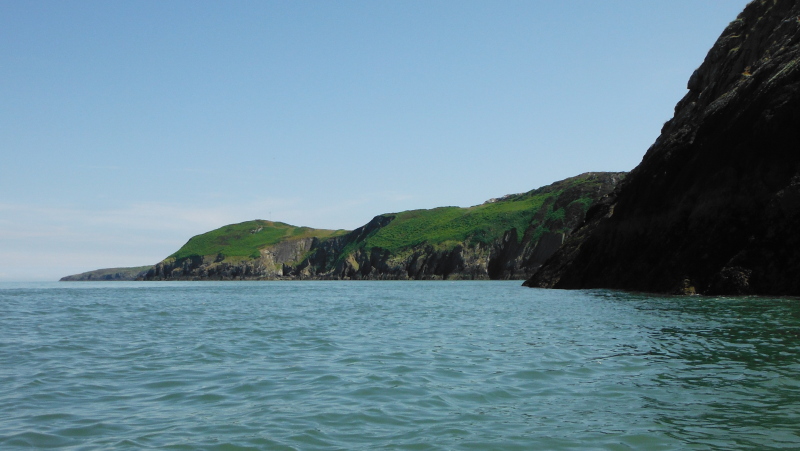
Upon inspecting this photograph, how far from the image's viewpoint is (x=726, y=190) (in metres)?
43.0

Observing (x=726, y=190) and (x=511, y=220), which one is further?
(x=511, y=220)

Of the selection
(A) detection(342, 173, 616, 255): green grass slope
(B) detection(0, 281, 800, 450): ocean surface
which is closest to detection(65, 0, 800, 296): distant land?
(B) detection(0, 281, 800, 450): ocean surface

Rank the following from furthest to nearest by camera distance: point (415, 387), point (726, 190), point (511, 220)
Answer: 1. point (511, 220)
2. point (726, 190)
3. point (415, 387)

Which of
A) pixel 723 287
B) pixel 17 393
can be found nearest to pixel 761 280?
pixel 723 287

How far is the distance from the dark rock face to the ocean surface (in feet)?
50.2

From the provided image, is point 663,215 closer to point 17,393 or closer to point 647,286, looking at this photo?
point 647,286

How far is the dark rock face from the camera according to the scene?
3919 cm

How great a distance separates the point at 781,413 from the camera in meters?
10.5

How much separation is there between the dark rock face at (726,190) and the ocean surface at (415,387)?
15.3 m

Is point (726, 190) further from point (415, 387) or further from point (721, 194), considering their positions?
point (415, 387)

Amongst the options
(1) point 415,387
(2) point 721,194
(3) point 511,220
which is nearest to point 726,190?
(2) point 721,194

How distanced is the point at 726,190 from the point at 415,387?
37018 mm

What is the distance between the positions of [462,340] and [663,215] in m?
34.4

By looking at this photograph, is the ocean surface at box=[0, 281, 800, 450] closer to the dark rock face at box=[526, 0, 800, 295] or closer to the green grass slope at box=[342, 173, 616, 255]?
the dark rock face at box=[526, 0, 800, 295]
